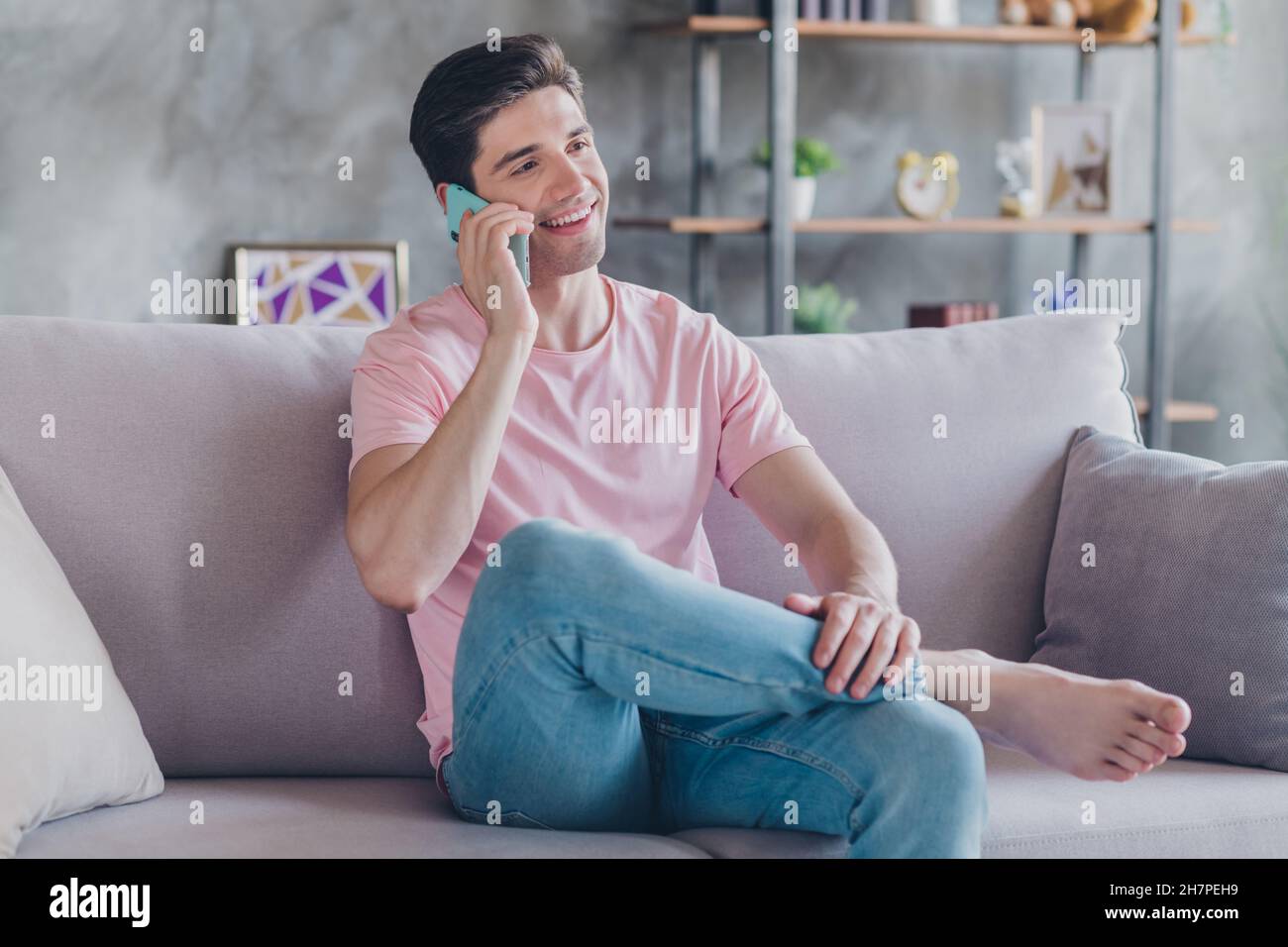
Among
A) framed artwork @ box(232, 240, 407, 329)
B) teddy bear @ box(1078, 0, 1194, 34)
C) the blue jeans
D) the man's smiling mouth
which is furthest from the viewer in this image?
teddy bear @ box(1078, 0, 1194, 34)

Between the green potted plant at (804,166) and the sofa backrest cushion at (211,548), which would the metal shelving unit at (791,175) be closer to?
the green potted plant at (804,166)

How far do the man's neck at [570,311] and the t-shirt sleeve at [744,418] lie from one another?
0.15m

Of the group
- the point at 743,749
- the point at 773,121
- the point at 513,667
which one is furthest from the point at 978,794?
the point at 773,121

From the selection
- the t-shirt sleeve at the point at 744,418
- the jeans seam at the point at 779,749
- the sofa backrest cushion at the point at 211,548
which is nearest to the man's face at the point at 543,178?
the t-shirt sleeve at the point at 744,418

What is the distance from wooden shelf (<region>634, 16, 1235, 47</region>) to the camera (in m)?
3.28

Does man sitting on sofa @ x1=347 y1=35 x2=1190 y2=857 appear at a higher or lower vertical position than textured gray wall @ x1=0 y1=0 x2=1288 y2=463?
lower

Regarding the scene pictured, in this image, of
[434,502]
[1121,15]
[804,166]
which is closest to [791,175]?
[804,166]

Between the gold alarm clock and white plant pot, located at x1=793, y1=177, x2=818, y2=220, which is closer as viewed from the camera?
white plant pot, located at x1=793, y1=177, x2=818, y2=220

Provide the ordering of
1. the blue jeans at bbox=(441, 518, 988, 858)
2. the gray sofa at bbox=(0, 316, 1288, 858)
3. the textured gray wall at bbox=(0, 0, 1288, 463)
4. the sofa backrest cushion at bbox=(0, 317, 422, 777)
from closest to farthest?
the blue jeans at bbox=(441, 518, 988, 858) → the gray sofa at bbox=(0, 316, 1288, 858) → the sofa backrest cushion at bbox=(0, 317, 422, 777) → the textured gray wall at bbox=(0, 0, 1288, 463)

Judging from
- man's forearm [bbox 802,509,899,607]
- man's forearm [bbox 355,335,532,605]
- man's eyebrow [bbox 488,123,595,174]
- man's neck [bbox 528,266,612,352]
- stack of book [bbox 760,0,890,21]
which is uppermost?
stack of book [bbox 760,0,890,21]

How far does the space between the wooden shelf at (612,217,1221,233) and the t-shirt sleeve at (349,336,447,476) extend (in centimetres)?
185

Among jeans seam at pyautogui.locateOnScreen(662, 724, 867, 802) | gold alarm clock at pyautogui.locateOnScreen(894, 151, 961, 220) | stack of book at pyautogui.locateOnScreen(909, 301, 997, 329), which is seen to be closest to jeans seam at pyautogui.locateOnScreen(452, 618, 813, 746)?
jeans seam at pyautogui.locateOnScreen(662, 724, 867, 802)

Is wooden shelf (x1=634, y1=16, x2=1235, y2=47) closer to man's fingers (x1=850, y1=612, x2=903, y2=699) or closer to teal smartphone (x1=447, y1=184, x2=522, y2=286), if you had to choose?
teal smartphone (x1=447, y1=184, x2=522, y2=286)
